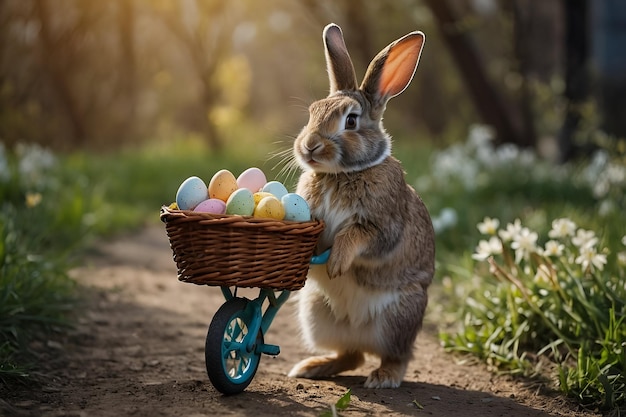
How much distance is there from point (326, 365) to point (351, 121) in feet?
4.12

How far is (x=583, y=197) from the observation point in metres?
7.41

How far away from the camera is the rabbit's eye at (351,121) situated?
3526mm

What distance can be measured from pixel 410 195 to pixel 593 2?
9239 mm

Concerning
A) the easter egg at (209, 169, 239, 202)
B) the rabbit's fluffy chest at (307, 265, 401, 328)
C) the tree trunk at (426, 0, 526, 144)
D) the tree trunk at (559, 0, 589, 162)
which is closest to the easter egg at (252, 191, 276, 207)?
the easter egg at (209, 169, 239, 202)

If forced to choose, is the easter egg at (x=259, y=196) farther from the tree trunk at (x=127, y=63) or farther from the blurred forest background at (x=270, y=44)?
the tree trunk at (x=127, y=63)

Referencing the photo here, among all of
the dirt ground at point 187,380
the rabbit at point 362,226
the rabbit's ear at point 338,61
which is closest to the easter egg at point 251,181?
the rabbit at point 362,226

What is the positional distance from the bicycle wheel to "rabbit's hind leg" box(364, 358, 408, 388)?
602 mm

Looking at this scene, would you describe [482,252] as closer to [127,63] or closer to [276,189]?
[276,189]

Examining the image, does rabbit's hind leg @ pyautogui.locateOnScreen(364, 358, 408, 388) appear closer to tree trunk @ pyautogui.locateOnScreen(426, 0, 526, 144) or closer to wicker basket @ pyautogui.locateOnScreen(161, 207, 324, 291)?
wicker basket @ pyautogui.locateOnScreen(161, 207, 324, 291)

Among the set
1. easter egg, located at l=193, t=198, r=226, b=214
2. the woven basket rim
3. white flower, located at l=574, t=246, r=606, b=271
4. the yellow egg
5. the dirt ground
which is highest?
the yellow egg

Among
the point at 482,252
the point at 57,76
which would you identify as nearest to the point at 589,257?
the point at 482,252

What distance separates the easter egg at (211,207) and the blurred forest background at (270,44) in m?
4.80

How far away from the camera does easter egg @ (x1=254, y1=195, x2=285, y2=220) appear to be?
10.7 feet

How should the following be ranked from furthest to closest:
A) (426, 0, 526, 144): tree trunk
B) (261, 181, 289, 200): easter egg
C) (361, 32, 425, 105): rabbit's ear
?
(426, 0, 526, 144): tree trunk < (361, 32, 425, 105): rabbit's ear < (261, 181, 289, 200): easter egg
